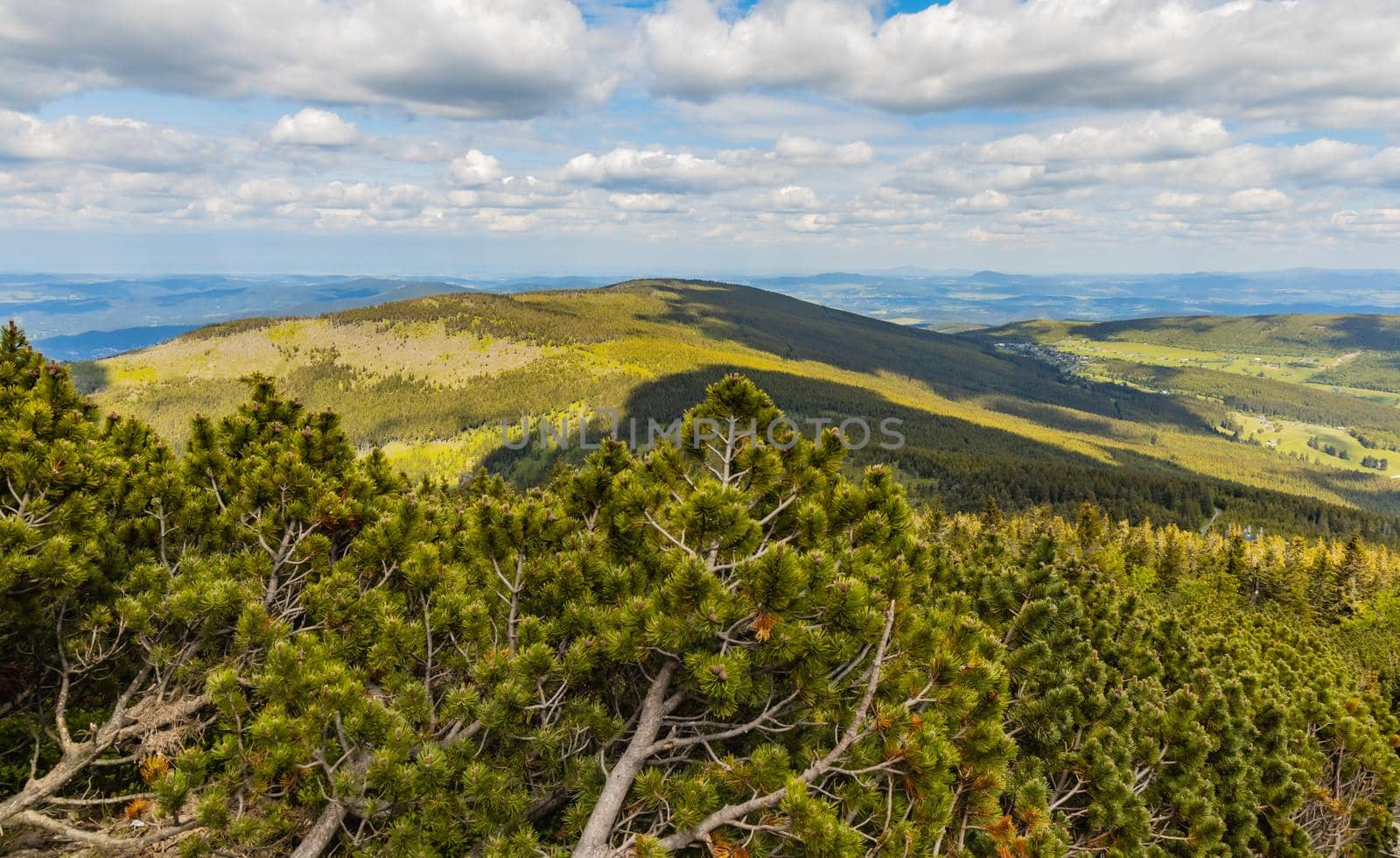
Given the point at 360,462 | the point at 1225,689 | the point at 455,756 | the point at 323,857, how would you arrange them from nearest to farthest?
the point at 455,756 < the point at 323,857 < the point at 360,462 < the point at 1225,689

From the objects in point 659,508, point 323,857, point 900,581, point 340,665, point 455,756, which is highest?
Result: point 659,508

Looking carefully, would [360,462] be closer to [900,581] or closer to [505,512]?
A: [505,512]

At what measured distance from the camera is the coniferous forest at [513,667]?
25.8 feet

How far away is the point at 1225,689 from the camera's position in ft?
60.6

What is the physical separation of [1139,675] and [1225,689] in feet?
6.83

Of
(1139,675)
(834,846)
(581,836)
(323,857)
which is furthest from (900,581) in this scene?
(1139,675)

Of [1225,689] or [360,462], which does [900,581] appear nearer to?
[360,462]

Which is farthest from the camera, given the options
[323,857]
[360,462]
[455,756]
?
[360,462]

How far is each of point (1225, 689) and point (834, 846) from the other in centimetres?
1781

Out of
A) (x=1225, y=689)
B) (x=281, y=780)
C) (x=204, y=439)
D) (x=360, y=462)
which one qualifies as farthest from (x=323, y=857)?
(x=1225, y=689)

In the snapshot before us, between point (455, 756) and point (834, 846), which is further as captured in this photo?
point (455, 756)

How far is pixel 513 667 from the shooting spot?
8.31 m

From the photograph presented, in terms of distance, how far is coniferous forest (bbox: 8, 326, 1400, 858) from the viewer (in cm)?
788

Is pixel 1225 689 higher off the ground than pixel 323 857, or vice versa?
pixel 323 857
